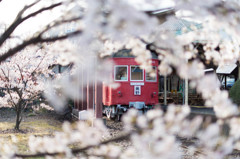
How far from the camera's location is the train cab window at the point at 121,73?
1135 cm

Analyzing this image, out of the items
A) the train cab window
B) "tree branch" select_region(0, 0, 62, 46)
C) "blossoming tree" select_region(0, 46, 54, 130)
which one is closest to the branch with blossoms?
"tree branch" select_region(0, 0, 62, 46)

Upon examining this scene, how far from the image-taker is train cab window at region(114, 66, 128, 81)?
37.2 feet

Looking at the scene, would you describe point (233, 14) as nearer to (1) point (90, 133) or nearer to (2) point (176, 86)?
(1) point (90, 133)

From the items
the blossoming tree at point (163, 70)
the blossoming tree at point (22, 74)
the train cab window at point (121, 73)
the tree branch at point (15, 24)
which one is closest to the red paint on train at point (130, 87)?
the train cab window at point (121, 73)

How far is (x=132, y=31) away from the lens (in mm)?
909

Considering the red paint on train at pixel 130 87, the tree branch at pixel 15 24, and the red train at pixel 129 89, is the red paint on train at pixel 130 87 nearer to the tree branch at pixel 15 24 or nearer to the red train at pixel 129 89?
the red train at pixel 129 89

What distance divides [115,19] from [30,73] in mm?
8024

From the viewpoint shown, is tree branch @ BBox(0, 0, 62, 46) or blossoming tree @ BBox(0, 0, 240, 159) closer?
blossoming tree @ BBox(0, 0, 240, 159)

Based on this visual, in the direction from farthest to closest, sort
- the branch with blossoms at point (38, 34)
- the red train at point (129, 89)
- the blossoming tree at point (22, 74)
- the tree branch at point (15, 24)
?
the red train at point (129, 89) < the blossoming tree at point (22, 74) < the tree branch at point (15, 24) < the branch with blossoms at point (38, 34)

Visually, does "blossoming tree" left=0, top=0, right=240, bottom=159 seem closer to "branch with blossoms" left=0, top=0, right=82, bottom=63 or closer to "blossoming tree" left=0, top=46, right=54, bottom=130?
"branch with blossoms" left=0, top=0, right=82, bottom=63

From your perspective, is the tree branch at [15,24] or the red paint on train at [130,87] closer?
the tree branch at [15,24]

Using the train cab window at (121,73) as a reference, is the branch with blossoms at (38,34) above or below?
below

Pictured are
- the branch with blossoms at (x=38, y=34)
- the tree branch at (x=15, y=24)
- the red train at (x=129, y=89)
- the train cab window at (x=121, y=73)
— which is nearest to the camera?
the branch with blossoms at (x=38, y=34)

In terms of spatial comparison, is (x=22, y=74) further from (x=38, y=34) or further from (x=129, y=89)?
(x=38, y=34)
